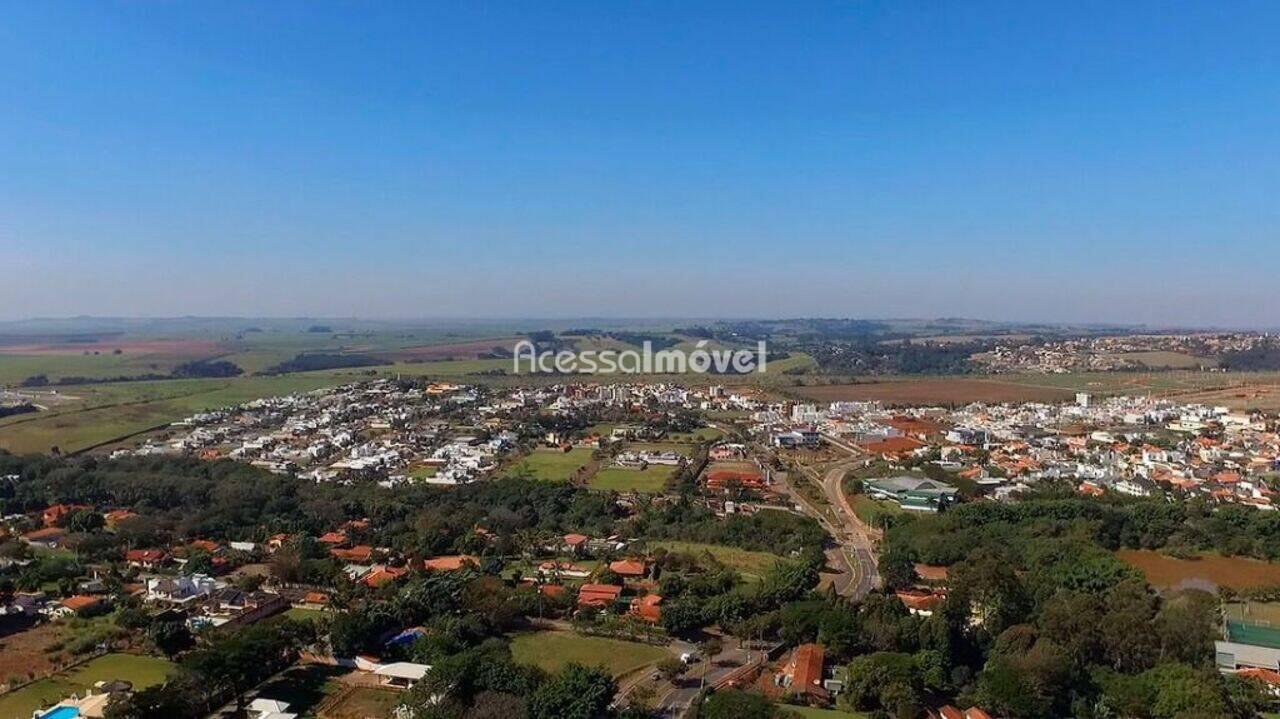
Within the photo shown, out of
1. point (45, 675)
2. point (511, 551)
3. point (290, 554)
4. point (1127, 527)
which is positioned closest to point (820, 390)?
point (1127, 527)

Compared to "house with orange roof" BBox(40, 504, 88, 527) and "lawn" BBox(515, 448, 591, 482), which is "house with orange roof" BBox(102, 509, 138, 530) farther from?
"lawn" BBox(515, 448, 591, 482)

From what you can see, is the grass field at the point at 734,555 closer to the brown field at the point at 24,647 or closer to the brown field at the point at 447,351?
the brown field at the point at 24,647

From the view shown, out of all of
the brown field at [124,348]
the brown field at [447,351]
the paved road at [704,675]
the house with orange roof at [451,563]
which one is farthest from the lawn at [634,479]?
the brown field at [124,348]

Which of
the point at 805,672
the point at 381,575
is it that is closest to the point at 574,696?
the point at 805,672

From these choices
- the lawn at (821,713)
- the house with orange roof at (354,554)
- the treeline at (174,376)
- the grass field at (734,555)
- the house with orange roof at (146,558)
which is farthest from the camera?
the treeline at (174,376)

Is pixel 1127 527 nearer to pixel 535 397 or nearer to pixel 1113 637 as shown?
pixel 1113 637

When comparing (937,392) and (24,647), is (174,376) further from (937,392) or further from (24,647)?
(937,392)

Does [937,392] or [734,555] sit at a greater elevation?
[937,392]
